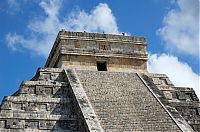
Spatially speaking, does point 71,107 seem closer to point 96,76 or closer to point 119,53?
point 96,76

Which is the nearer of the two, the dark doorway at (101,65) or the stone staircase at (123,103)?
the stone staircase at (123,103)

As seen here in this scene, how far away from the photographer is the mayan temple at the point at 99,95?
12633mm

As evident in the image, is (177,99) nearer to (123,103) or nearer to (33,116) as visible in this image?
(123,103)

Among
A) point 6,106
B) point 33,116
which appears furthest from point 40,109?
point 6,106

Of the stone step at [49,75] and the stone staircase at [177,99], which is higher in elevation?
the stone step at [49,75]

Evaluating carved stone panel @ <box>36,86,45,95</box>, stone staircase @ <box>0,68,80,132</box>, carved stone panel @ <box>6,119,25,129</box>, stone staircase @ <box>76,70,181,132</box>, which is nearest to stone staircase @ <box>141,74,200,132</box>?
stone staircase @ <box>76,70,181,132</box>

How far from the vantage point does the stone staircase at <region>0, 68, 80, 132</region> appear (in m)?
12.6

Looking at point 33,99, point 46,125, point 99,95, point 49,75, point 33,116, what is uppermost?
point 49,75

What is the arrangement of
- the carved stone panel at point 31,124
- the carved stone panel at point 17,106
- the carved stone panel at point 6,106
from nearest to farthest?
the carved stone panel at point 31,124
the carved stone panel at point 6,106
the carved stone panel at point 17,106

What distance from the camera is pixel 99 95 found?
567 inches

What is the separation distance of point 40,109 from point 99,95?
83.1 inches

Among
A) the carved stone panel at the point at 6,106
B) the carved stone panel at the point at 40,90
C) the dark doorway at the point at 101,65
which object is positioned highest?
the dark doorway at the point at 101,65

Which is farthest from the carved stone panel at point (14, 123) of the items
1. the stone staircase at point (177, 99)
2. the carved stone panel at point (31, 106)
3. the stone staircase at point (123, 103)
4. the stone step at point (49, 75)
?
the stone staircase at point (177, 99)

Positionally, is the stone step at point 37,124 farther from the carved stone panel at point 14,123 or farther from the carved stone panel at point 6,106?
the carved stone panel at point 6,106
